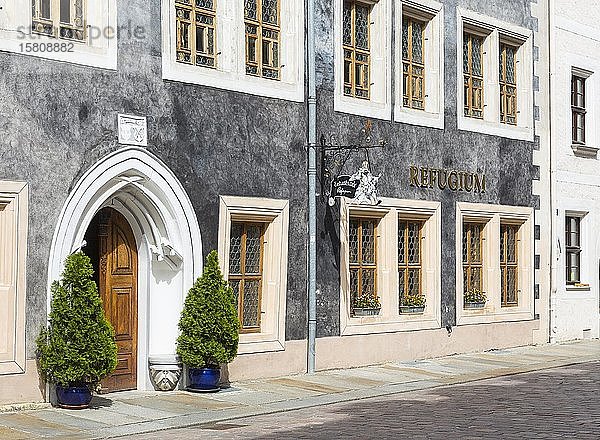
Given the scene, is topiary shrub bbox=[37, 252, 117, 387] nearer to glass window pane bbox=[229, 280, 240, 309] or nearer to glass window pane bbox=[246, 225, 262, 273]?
glass window pane bbox=[229, 280, 240, 309]

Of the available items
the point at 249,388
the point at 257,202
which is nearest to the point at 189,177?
the point at 257,202

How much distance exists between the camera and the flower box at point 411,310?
21.1 meters

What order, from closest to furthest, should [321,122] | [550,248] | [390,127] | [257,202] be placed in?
[257,202]
[321,122]
[390,127]
[550,248]

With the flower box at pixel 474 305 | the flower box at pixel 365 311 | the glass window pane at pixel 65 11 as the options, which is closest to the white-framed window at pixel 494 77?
the flower box at pixel 474 305

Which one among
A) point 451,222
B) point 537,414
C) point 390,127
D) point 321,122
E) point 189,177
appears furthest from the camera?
point 451,222

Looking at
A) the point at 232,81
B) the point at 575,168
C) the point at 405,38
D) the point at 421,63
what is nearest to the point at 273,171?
the point at 232,81

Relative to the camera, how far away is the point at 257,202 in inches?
703

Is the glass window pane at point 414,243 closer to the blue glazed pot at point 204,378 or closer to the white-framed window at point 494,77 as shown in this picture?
the white-framed window at point 494,77

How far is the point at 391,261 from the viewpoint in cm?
2081

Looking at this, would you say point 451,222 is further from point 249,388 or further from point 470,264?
point 249,388

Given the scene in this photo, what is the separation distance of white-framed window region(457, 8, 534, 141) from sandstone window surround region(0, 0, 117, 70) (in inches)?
351

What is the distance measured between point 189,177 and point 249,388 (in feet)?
9.77

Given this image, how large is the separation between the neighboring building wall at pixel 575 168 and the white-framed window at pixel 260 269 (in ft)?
29.1

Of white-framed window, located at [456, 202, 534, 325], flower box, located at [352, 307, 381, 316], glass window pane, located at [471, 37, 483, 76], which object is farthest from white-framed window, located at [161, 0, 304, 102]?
glass window pane, located at [471, 37, 483, 76]
